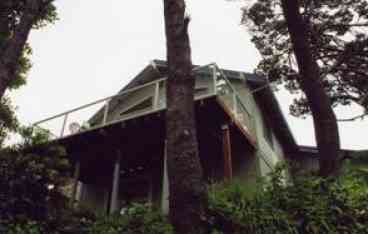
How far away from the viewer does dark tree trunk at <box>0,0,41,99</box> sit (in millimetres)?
6203

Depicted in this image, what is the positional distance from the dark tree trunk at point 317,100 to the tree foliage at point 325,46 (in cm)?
187

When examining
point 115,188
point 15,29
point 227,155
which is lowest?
point 115,188

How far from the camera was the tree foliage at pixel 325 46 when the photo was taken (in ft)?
36.2

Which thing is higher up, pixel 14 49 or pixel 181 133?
pixel 14 49

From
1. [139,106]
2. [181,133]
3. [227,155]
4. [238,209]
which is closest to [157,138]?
[227,155]

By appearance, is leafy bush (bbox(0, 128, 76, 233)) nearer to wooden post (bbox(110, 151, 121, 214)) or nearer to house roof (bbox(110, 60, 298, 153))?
wooden post (bbox(110, 151, 121, 214))

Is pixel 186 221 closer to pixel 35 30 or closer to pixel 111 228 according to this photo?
pixel 111 228

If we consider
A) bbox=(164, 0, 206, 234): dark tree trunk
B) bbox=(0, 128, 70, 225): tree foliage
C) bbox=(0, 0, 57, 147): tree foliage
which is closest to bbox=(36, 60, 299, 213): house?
bbox=(0, 0, 57, 147): tree foliage

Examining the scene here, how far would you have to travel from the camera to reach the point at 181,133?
4148 mm

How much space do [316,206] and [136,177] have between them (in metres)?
8.93

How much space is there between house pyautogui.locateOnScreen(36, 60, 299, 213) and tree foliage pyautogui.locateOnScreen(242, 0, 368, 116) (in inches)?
51.3

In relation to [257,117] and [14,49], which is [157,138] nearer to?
[257,117]

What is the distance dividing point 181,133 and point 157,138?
714 centimetres

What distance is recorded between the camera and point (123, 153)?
12.0 m
